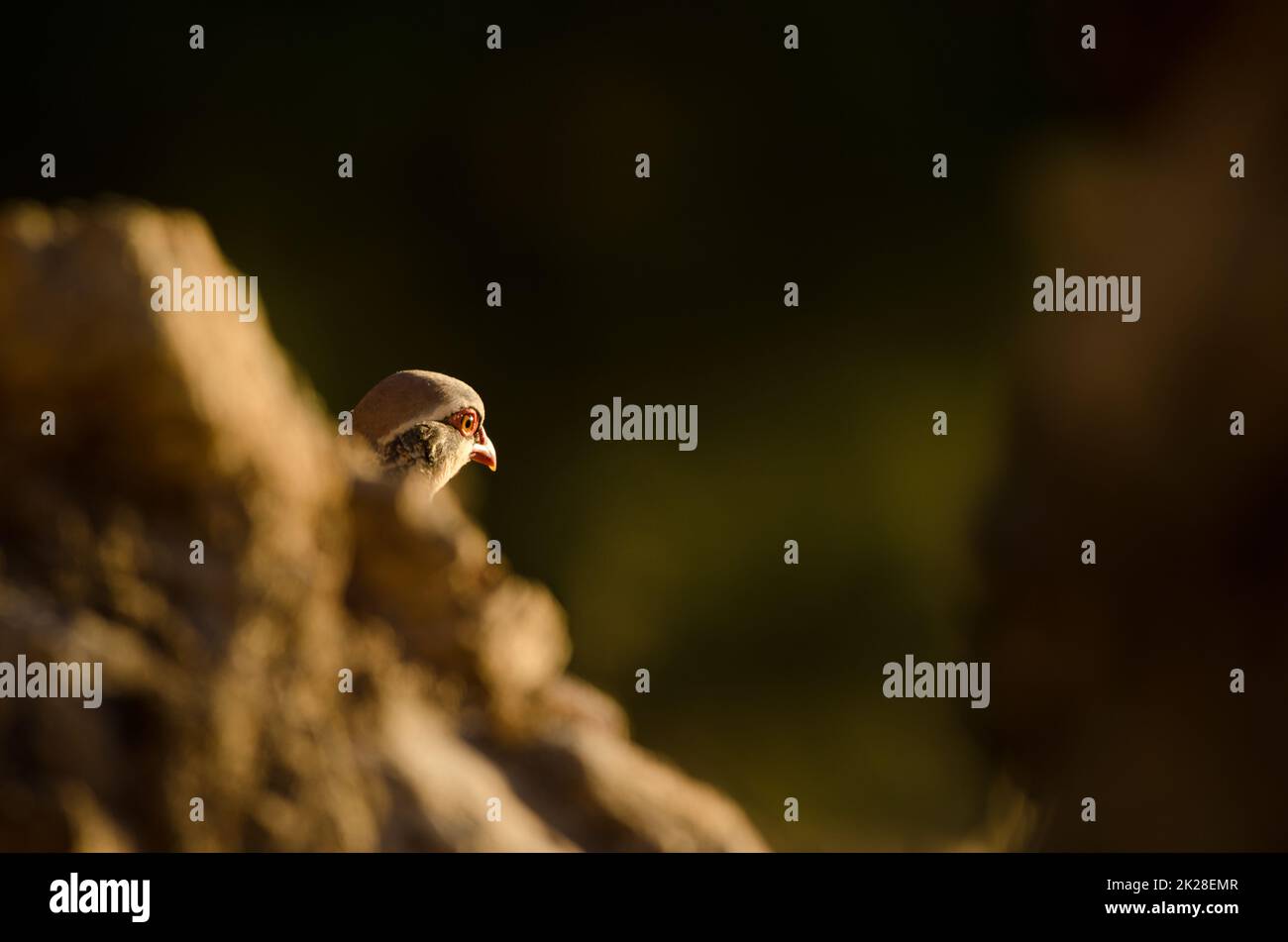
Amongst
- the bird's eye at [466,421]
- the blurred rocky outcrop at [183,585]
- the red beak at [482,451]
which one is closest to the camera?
the blurred rocky outcrop at [183,585]

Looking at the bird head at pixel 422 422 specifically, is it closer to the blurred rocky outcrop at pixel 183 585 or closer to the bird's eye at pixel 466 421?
the bird's eye at pixel 466 421

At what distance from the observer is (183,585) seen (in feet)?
8.84

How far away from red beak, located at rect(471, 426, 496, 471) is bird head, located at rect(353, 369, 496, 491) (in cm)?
2

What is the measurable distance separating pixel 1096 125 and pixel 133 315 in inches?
396

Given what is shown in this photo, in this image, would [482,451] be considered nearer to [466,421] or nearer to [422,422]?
[466,421]

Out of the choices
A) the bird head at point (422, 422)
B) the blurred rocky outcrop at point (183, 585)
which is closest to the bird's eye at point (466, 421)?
the bird head at point (422, 422)

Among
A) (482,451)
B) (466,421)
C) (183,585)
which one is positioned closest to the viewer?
(183,585)

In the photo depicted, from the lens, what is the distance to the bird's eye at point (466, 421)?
214 inches

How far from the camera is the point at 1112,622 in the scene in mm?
10102

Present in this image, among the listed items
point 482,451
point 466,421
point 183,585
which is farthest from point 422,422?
point 183,585

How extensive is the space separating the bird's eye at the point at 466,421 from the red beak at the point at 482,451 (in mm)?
95

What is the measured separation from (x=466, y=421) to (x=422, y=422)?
225mm

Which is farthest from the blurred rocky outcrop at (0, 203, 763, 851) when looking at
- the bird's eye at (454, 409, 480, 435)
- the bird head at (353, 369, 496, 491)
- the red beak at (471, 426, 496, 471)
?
the red beak at (471, 426, 496, 471)

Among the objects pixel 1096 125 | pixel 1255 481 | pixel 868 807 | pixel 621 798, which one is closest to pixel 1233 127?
pixel 1096 125
